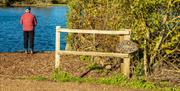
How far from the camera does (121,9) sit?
1389 centimetres

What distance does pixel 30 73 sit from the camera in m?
14.3

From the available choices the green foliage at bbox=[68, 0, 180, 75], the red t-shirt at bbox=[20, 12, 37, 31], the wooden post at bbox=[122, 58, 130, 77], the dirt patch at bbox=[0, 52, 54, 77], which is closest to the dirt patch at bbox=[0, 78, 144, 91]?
the wooden post at bbox=[122, 58, 130, 77]

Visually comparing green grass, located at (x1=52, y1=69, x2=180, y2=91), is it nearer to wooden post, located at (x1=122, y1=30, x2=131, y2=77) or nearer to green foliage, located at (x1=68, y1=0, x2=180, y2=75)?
wooden post, located at (x1=122, y1=30, x2=131, y2=77)

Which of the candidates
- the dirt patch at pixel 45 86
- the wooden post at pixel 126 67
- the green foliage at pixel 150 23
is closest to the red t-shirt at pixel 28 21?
the green foliage at pixel 150 23

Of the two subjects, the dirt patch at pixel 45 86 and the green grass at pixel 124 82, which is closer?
the dirt patch at pixel 45 86

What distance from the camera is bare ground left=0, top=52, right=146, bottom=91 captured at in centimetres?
1080

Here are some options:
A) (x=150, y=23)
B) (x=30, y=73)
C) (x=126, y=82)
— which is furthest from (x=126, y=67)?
(x=30, y=73)

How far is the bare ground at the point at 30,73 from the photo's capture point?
1080 cm

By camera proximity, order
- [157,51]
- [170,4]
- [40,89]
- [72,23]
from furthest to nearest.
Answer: [72,23] → [157,51] → [170,4] → [40,89]

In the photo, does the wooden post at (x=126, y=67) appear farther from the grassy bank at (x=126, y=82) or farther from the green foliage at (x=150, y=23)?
the green foliage at (x=150, y=23)

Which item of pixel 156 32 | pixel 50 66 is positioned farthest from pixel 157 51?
pixel 50 66

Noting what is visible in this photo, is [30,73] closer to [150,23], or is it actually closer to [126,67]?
[126,67]

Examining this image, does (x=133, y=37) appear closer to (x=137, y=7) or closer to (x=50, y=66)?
(x=137, y=7)

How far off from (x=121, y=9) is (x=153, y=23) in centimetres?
126
